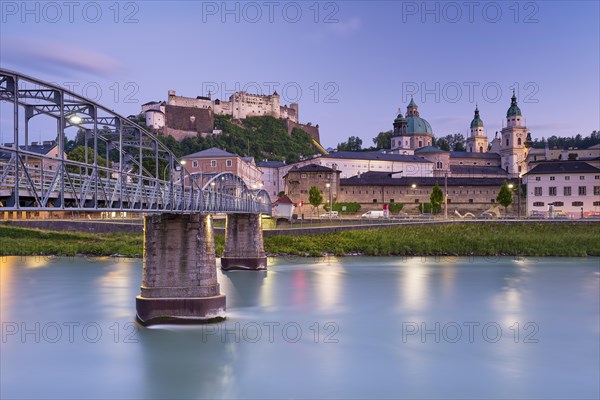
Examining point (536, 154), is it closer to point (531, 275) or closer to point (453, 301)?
point (531, 275)

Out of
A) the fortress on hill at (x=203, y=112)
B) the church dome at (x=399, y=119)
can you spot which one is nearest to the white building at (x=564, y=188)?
the church dome at (x=399, y=119)

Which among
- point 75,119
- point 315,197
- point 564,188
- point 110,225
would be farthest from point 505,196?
point 75,119

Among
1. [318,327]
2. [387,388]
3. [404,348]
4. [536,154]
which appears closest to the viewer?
[387,388]

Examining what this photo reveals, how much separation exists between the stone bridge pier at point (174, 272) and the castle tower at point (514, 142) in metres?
105

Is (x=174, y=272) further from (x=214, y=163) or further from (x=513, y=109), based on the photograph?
(x=513, y=109)

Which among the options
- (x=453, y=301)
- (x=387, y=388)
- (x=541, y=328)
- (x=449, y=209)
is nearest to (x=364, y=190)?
(x=449, y=209)

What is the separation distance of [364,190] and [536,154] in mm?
41754

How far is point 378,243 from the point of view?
176ft

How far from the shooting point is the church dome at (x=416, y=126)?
474 ft

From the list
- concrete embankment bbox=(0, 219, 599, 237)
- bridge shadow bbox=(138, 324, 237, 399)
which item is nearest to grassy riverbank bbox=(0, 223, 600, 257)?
concrete embankment bbox=(0, 219, 599, 237)

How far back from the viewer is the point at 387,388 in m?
17.2

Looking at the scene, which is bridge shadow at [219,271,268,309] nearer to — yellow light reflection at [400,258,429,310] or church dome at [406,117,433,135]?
yellow light reflection at [400,258,429,310]

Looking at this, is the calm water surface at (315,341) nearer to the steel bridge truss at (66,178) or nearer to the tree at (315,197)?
the steel bridge truss at (66,178)

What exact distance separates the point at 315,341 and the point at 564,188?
70331 mm
